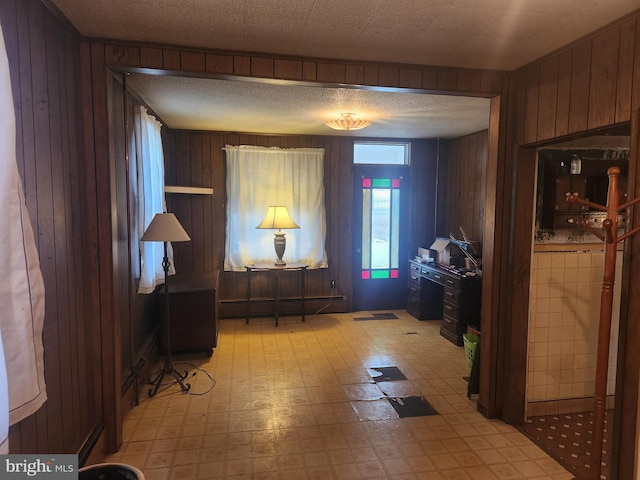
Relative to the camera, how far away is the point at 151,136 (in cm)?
364

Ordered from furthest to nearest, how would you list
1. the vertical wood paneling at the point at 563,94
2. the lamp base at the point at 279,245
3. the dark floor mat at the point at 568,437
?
the lamp base at the point at 279,245 < the dark floor mat at the point at 568,437 < the vertical wood paneling at the point at 563,94

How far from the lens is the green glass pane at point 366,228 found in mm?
5723

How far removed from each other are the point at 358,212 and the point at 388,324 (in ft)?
5.31

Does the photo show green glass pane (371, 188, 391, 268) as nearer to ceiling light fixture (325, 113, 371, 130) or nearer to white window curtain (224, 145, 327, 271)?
white window curtain (224, 145, 327, 271)

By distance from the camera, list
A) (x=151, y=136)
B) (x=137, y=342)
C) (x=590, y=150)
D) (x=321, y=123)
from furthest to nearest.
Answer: (x=321, y=123) → (x=151, y=136) → (x=137, y=342) → (x=590, y=150)

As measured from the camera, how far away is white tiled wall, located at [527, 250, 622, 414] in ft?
9.47

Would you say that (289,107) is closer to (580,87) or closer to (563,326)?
(580,87)

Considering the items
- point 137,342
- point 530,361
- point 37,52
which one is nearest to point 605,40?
point 530,361

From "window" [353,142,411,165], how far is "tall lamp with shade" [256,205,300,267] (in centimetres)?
135

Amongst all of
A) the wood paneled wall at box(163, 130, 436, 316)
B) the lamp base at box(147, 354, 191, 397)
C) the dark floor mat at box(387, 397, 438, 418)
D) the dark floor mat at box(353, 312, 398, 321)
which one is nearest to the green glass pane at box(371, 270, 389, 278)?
the wood paneled wall at box(163, 130, 436, 316)

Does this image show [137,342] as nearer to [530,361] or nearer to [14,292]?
[14,292]

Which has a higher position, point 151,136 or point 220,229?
point 151,136

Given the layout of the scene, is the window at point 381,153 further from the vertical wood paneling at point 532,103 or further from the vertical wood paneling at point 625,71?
the vertical wood paneling at point 625,71

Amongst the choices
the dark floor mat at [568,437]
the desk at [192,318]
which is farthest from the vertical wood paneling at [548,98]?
the desk at [192,318]
